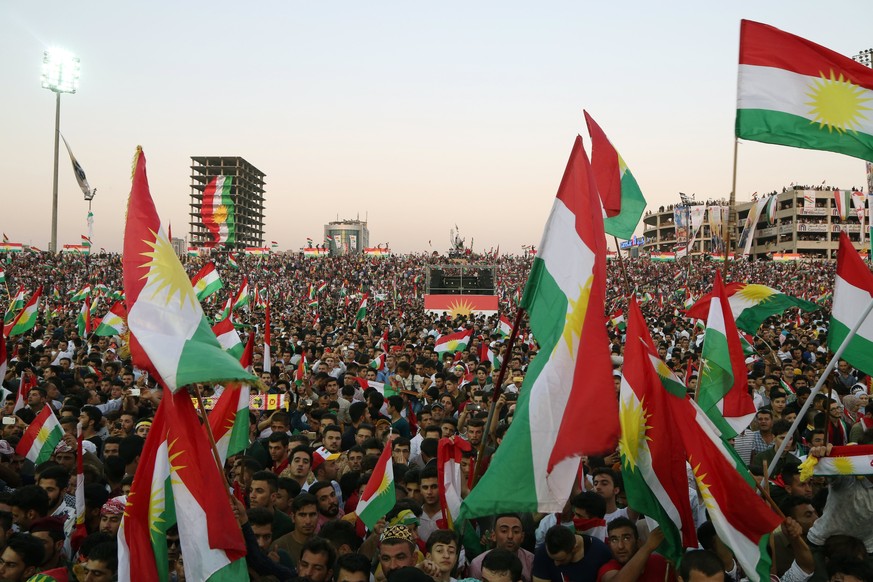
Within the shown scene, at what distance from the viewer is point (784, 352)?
572 inches

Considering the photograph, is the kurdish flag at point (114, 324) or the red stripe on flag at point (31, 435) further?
the kurdish flag at point (114, 324)

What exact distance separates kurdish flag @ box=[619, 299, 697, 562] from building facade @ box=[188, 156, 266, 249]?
10429cm

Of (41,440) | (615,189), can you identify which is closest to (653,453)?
(615,189)

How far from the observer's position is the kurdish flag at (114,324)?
524 inches

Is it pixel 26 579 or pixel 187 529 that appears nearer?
pixel 187 529


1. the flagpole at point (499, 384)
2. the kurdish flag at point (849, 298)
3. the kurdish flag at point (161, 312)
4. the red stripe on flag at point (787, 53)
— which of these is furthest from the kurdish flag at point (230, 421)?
the kurdish flag at point (849, 298)

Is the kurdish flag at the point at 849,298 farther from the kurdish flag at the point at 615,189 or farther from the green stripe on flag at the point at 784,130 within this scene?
the kurdish flag at the point at 615,189

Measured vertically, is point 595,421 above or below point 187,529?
above

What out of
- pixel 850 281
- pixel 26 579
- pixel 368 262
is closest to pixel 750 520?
pixel 850 281

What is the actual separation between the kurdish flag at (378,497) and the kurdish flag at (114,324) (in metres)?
10.0

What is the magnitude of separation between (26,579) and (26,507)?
2.95ft

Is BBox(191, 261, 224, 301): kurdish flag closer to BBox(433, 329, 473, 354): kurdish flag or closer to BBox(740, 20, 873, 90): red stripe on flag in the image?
BBox(433, 329, 473, 354): kurdish flag

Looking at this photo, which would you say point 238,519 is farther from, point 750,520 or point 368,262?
point 368,262

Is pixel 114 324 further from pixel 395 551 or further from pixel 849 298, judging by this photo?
pixel 849 298
